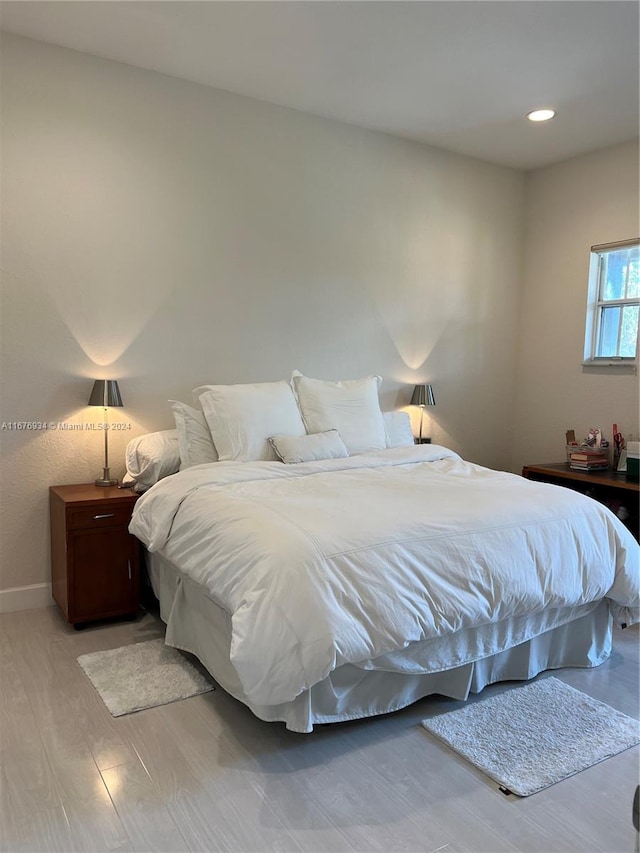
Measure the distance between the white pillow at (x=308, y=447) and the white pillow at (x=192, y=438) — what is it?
33 centimetres

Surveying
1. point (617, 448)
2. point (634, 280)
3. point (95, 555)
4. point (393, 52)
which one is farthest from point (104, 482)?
point (634, 280)

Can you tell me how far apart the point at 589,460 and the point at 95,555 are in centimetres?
303

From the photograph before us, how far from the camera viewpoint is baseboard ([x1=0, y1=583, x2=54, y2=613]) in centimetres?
320

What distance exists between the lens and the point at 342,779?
77.5 inches

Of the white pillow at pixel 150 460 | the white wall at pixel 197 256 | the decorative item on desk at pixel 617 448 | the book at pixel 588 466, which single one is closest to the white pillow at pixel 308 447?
the white pillow at pixel 150 460

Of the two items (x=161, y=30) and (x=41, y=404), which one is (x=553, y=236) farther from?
(x=41, y=404)

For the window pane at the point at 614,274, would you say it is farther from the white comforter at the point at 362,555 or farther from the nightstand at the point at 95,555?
the nightstand at the point at 95,555

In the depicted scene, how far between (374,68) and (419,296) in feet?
5.27

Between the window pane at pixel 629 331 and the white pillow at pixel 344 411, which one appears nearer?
the white pillow at pixel 344 411

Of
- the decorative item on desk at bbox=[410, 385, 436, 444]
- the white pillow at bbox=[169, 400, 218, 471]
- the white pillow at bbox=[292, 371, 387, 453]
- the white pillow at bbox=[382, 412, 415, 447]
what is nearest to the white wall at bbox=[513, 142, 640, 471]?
the decorative item on desk at bbox=[410, 385, 436, 444]

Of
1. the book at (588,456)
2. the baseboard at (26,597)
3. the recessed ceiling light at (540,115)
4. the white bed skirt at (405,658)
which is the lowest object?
the baseboard at (26,597)

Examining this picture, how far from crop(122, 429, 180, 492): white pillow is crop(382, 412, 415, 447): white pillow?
52.5 inches

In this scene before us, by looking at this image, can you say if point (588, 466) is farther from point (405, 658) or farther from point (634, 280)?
point (405, 658)

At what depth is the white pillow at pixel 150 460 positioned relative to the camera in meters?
3.17
